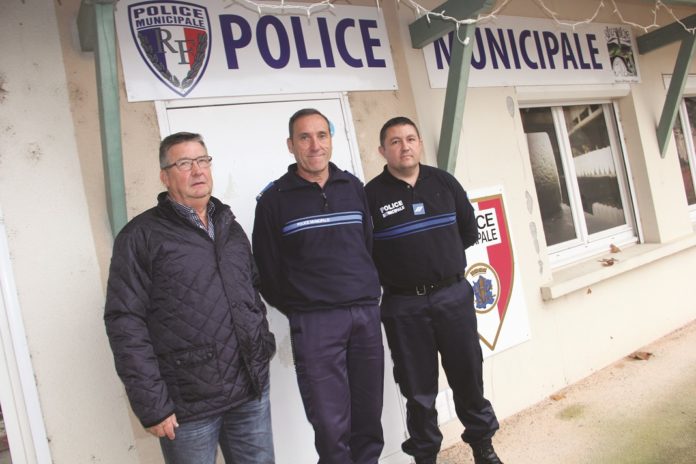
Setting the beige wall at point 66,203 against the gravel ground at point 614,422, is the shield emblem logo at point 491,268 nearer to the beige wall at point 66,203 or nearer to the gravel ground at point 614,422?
the gravel ground at point 614,422

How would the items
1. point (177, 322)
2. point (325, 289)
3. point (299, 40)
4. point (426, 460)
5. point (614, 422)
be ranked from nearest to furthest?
point (177, 322) → point (325, 289) → point (426, 460) → point (299, 40) → point (614, 422)

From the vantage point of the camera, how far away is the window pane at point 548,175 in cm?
375

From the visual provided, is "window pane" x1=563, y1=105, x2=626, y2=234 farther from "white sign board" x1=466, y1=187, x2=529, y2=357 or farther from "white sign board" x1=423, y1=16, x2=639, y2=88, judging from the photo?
"white sign board" x1=466, y1=187, x2=529, y2=357

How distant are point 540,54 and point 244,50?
7.55 ft

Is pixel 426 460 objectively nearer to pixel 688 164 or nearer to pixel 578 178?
pixel 578 178

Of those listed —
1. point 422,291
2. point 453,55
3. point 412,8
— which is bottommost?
point 422,291

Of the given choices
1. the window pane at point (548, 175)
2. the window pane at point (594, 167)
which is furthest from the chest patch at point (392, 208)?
the window pane at point (594, 167)

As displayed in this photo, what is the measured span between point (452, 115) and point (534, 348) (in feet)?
5.54

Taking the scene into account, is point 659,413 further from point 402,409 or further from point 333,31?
point 333,31

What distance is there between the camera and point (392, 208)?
89.7 inches

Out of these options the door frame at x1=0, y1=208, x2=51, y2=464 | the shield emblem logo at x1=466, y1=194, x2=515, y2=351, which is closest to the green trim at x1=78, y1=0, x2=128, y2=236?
the door frame at x1=0, y1=208, x2=51, y2=464

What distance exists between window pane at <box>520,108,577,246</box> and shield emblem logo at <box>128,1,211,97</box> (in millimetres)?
2492

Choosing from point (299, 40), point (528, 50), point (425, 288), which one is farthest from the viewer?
point (528, 50)

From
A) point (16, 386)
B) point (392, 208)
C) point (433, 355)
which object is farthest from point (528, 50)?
point (16, 386)
